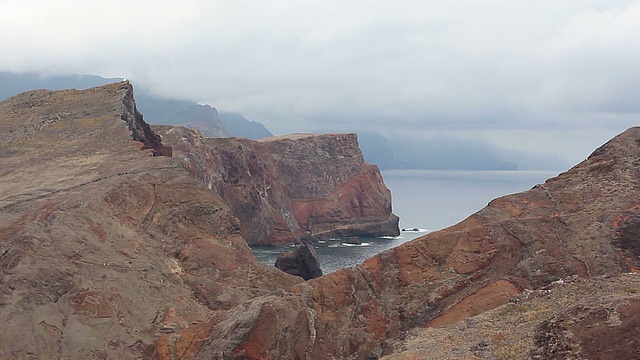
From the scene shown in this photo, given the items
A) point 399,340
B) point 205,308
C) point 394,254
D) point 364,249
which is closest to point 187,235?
point 205,308

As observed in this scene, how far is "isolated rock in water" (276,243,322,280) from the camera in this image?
70.5 m

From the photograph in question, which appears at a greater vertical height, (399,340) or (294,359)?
(399,340)

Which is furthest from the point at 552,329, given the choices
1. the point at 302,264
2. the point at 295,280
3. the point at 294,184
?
the point at 294,184

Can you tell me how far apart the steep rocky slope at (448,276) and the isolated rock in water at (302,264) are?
40.2m

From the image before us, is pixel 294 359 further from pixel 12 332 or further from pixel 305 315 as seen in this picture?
pixel 12 332

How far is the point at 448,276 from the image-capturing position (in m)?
28.7

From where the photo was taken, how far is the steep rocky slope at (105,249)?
3120 centimetres

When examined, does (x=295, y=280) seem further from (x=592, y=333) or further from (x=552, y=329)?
(x=592, y=333)

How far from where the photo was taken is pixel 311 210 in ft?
499

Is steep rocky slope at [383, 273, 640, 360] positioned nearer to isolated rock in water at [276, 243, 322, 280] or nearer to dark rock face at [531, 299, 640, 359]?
dark rock face at [531, 299, 640, 359]

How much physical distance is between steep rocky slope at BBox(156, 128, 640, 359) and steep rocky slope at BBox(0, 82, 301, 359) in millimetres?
5953

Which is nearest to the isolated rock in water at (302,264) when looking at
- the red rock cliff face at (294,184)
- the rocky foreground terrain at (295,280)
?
the rocky foreground terrain at (295,280)

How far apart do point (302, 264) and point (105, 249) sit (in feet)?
116

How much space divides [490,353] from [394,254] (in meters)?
12.4
